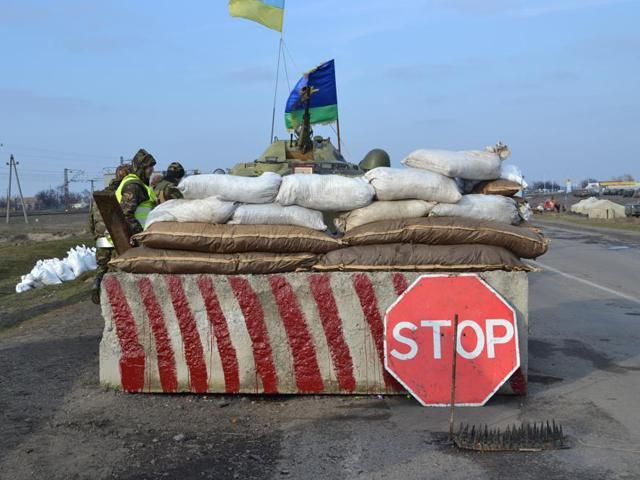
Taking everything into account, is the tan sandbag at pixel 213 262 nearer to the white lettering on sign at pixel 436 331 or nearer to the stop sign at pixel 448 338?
the stop sign at pixel 448 338

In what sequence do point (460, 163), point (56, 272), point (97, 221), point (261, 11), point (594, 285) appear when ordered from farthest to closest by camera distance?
point (56, 272) → point (594, 285) → point (261, 11) → point (97, 221) → point (460, 163)

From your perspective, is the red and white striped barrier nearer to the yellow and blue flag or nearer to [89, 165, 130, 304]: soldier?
[89, 165, 130, 304]: soldier

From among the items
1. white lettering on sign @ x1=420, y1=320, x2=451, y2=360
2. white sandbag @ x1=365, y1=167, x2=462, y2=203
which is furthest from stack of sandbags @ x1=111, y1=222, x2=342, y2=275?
white lettering on sign @ x1=420, y1=320, x2=451, y2=360

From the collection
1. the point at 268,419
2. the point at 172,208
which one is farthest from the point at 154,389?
the point at 172,208

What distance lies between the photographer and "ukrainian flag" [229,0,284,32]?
10.6 metres

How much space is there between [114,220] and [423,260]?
8.39 feet

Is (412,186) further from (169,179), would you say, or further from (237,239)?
(169,179)

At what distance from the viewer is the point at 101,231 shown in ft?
27.3

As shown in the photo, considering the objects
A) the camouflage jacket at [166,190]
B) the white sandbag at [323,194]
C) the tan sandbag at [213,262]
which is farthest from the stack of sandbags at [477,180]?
the camouflage jacket at [166,190]

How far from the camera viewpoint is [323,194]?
567cm

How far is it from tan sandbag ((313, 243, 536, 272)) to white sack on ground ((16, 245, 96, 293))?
921 cm

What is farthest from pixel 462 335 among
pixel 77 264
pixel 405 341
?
pixel 77 264

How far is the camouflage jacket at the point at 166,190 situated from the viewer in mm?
7430

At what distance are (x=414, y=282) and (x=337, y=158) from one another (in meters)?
9.57
